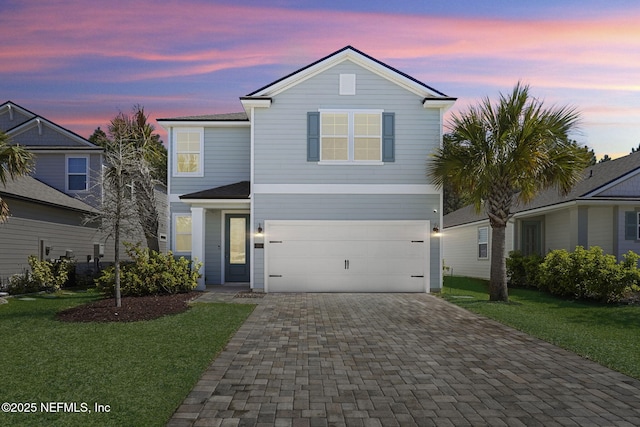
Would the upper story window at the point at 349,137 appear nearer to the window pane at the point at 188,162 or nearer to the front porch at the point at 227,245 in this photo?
the front porch at the point at 227,245

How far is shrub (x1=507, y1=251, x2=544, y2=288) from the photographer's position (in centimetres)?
1872

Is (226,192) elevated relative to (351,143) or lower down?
lower down

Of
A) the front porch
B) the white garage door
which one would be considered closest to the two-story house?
the front porch

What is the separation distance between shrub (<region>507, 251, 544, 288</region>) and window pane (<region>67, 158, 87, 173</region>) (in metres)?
18.3

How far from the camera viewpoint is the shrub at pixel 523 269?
18719 mm

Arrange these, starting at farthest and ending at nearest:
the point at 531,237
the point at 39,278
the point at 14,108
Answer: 1. the point at 14,108
2. the point at 531,237
3. the point at 39,278

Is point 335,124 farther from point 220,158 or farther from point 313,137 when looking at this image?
point 220,158

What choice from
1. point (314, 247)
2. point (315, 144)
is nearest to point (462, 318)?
point (314, 247)

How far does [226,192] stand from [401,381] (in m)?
11.7

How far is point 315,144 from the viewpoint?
16406 mm

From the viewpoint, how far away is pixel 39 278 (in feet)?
54.7

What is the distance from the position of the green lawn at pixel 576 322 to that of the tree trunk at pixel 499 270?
39cm

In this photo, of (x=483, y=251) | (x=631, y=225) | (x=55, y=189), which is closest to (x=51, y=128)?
(x=55, y=189)

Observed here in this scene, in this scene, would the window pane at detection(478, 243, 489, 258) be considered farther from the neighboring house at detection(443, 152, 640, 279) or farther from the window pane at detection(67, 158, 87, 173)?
the window pane at detection(67, 158, 87, 173)
